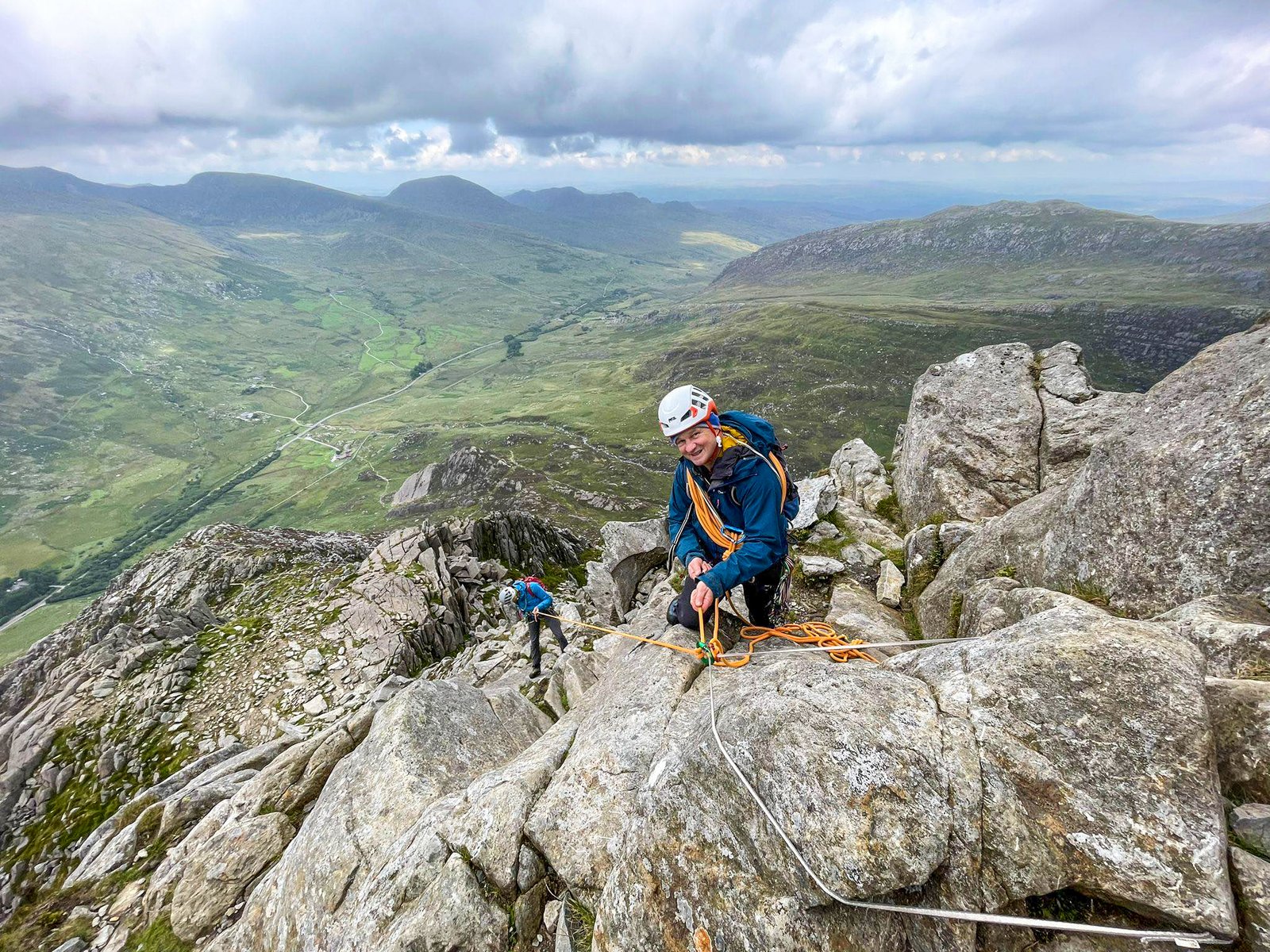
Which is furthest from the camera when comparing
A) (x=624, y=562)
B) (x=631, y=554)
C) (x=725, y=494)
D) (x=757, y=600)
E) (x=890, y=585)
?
(x=631, y=554)

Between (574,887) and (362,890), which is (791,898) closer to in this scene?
(574,887)

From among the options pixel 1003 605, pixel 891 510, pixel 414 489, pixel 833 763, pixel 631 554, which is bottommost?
pixel 414 489

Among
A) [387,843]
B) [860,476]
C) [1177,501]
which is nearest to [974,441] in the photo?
[860,476]

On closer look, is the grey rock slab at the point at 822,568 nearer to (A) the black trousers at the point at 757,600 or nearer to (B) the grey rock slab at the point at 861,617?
(B) the grey rock slab at the point at 861,617

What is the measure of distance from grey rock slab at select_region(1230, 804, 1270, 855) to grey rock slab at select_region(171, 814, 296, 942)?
17.5m

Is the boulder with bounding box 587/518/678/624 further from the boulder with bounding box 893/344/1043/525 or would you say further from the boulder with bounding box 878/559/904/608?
the boulder with bounding box 878/559/904/608

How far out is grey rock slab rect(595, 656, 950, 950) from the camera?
634 centimetres

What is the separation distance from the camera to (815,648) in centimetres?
978

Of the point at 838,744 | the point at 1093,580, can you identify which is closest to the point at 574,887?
the point at 838,744

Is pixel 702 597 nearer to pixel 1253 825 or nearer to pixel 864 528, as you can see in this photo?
pixel 1253 825

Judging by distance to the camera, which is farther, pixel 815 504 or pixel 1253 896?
pixel 815 504

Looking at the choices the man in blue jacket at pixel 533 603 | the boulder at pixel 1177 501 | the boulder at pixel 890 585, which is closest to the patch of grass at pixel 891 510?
the boulder at pixel 890 585

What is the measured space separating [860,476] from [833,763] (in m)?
26.6

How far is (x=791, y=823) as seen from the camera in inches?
268
